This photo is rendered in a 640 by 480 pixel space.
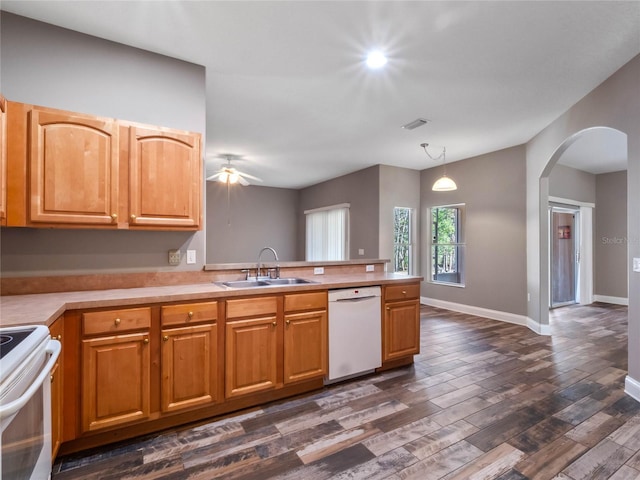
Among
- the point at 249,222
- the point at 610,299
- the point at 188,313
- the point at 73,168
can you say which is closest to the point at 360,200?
the point at 249,222

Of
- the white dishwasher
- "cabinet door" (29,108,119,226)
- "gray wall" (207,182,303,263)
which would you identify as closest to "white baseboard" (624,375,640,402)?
the white dishwasher

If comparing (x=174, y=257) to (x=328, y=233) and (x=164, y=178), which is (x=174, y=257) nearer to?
(x=164, y=178)

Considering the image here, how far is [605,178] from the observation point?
6.48 meters

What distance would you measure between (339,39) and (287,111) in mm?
1374

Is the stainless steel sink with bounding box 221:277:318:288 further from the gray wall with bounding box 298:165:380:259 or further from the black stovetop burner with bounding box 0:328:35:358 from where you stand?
the gray wall with bounding box 298:165:380:259

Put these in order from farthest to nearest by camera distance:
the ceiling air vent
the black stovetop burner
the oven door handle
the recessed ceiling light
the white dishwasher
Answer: the ceiling air vent → the white dishwasher → the recessed ceiling light → the black stovetop burner → the oven door handle

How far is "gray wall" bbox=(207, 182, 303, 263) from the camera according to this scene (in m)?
7.52

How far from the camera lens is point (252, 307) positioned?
234cm

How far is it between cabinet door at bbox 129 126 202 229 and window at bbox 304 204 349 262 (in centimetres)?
453

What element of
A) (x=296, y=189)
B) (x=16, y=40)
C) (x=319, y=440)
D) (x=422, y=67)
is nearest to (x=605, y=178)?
(x=422, y=67)

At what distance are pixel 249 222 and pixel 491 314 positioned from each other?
5.59m

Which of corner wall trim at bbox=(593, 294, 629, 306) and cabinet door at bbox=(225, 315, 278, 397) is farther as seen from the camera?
corner wall trim at bbox=(593, 294, 629, 306)

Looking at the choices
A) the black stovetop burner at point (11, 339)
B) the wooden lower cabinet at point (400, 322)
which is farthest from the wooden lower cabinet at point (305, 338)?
the black stovetop burner at point (11, 339)

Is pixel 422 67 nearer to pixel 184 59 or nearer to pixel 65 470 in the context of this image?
pixel 184 59
